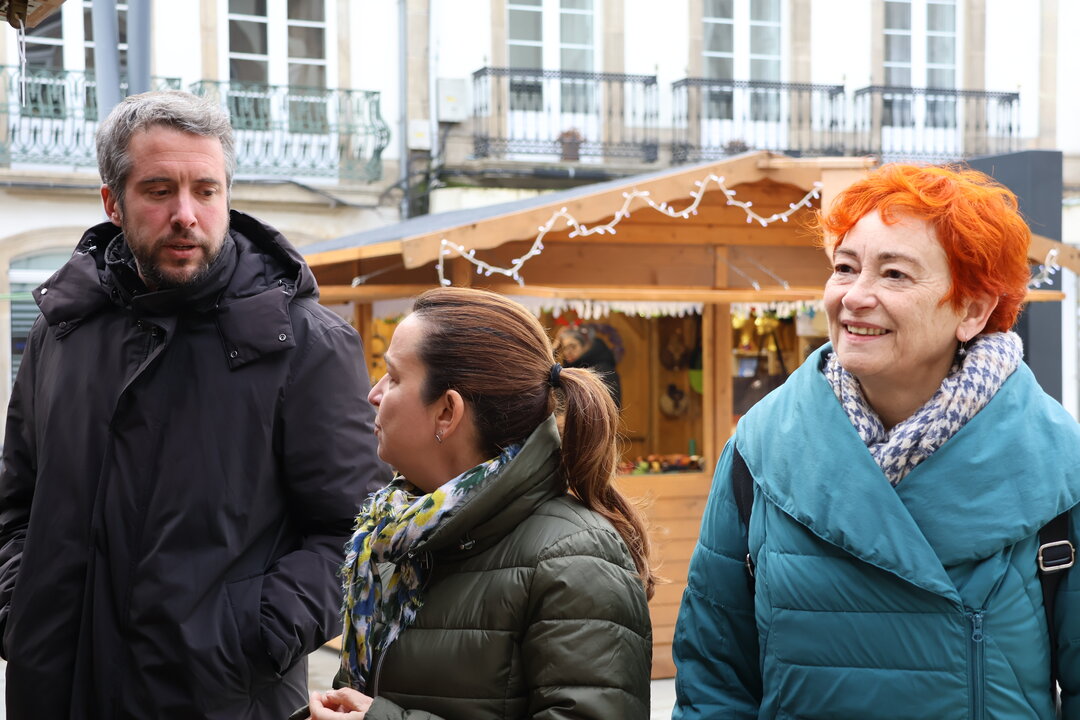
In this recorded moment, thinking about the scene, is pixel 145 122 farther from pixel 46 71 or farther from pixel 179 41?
pixel 179 41

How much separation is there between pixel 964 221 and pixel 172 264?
129 cm

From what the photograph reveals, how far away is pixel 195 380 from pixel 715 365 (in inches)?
227

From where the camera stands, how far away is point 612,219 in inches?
298

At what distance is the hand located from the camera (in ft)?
6.21

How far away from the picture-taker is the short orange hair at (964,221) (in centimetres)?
201

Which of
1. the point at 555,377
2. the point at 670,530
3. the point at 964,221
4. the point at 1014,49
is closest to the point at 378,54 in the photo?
the point at 1014,49

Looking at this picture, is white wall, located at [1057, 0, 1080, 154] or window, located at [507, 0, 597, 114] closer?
window, located at [507, 0, 597, 114]

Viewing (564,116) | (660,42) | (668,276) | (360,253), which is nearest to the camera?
(360,253)

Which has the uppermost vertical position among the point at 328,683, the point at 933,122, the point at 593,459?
the point at 933,122

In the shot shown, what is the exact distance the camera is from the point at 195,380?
235cm

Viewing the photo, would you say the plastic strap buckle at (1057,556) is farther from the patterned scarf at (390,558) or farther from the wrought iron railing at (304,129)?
the wrought iron railing at (304,129)

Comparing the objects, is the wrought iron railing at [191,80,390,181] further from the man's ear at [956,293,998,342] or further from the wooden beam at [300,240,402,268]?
the man's ear at [956,293,998,342]

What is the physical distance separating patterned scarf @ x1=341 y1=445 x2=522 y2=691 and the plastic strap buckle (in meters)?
0.75

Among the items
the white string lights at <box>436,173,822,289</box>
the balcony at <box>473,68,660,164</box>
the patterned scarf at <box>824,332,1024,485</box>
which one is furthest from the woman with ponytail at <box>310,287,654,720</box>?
the balcony at <box>473,68,660,164</box>
